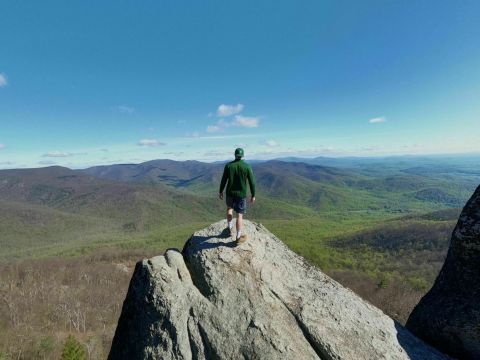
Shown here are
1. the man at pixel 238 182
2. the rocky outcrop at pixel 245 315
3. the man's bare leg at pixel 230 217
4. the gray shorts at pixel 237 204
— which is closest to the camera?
the rocky outcrop at pixel 245 315

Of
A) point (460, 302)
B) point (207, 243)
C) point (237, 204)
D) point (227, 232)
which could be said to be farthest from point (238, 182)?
point (460, 302)

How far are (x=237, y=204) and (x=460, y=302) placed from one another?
9.68m

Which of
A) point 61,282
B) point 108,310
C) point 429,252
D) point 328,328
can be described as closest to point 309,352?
point 328,328

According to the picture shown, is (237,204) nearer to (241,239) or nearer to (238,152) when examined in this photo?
(241,239)

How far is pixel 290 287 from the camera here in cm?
1406

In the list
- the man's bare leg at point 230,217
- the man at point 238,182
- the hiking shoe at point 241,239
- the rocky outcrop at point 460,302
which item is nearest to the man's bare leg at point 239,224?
the man at point 238,182

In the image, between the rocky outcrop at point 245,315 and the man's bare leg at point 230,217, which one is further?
the man's bare leg at point 230,217

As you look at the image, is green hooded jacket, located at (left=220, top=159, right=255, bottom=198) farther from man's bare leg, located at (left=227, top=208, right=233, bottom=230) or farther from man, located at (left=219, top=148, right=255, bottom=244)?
man's bare leg, located at (left=227, top=208, right=233, bottom=230)

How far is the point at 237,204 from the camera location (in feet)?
51.1

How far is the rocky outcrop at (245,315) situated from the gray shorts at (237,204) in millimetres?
1639

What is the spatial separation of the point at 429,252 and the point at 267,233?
172 metres

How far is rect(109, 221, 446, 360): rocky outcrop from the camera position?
12.2 metres

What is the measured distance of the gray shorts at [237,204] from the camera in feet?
50.8

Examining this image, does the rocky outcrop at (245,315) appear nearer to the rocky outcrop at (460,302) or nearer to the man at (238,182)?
the rocky outcrop at (460,302)
